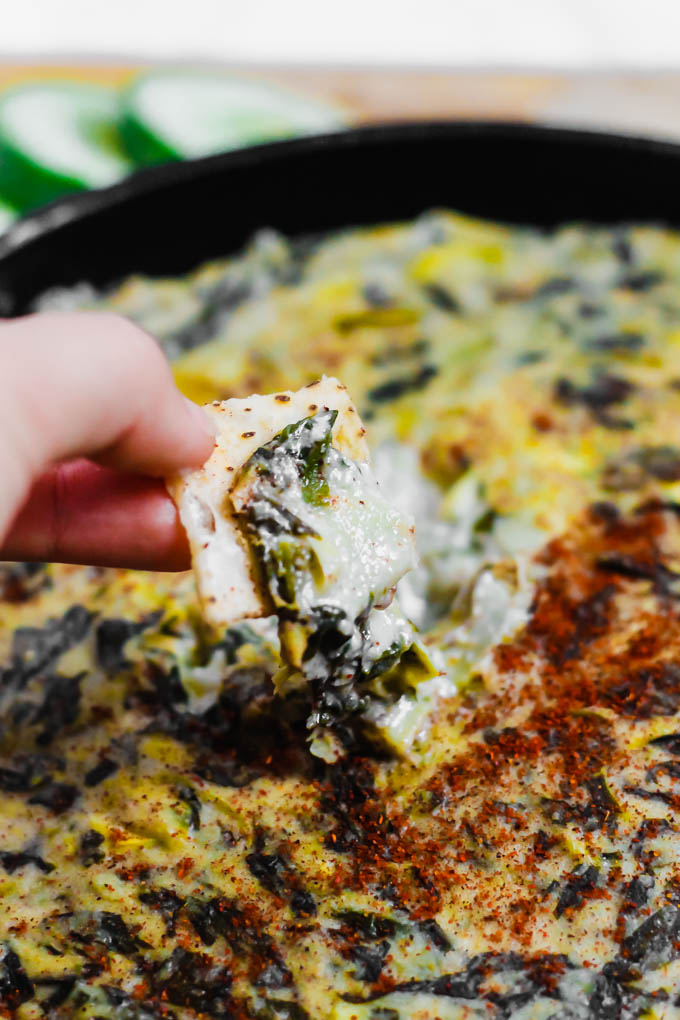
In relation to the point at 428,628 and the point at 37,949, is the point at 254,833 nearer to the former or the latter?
the point at 37,949

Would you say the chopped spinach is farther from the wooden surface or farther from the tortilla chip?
the wooden surface

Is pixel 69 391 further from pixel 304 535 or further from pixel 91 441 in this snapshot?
pixel 304 535

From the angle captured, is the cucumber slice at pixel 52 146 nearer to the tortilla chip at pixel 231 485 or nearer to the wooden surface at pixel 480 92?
the wooden surface at pixel 480 92

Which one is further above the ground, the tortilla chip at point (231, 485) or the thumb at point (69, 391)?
the thumb at point (69, 391)

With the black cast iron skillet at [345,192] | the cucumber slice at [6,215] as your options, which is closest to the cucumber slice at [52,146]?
the cucumber slice at [6,215]

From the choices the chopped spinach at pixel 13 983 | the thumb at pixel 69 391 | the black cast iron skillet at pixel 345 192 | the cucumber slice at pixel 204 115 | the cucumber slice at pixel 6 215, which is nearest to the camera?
the thumb at pixel 69 391

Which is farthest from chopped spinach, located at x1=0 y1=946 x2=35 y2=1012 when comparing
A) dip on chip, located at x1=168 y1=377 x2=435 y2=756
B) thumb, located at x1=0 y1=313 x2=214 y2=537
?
thumb, located at x1=0 y1=313 x2=214 y2=537

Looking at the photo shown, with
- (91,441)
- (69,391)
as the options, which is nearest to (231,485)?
(91,441)

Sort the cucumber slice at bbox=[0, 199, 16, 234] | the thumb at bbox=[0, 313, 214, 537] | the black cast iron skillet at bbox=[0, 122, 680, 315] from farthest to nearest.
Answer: the cucumber slice at bbox=[0, 199, 16, 234] → the black cast iron skillet at bbox=[0, 122, 680, 315] → the thumb at bbox=[0, 313, 214, 537]
